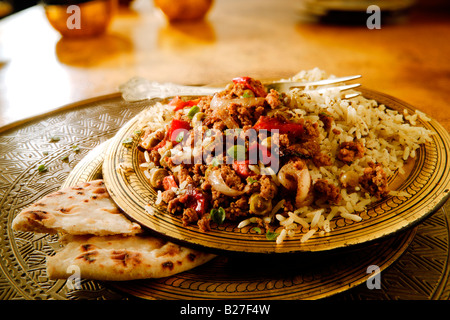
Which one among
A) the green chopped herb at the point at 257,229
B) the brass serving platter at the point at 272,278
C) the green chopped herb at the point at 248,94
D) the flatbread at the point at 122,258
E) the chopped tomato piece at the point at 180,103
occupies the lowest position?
the brass serving platter at the point at 272,278

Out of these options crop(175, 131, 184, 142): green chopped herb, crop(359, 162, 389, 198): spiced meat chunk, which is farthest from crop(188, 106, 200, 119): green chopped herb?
crop(359, 162, 389, 198): spiced meat chunk

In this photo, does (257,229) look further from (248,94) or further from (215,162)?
(248,94)

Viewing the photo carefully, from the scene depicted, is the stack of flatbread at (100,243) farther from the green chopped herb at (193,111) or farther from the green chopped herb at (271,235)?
the green chopped herb at (193,111)

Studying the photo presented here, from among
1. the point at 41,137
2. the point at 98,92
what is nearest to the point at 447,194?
the point at 41,137

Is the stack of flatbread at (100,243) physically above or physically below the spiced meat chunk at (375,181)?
below

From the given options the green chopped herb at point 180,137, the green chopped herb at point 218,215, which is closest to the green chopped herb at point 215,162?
the green chopped herb at point 218,215
